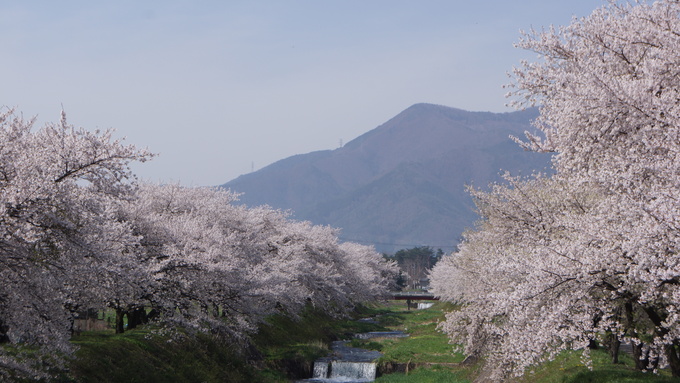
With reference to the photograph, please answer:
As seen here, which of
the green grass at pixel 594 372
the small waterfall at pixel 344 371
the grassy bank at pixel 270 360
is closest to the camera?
the green grass at pixel 594 372

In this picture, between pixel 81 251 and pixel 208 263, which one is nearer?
pixel 81 251

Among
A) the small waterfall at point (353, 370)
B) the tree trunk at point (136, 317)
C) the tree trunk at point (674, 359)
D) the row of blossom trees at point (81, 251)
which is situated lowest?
the small waterfall at point (353, 370)

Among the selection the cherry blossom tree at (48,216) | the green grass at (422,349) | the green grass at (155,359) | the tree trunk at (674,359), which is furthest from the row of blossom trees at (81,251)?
the tree trunk at (674,359)

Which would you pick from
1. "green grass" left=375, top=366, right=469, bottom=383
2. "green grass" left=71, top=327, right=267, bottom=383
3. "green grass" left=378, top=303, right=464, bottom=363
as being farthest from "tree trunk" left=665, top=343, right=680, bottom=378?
"green grass" left=71, top=327, right=267, bottom=383

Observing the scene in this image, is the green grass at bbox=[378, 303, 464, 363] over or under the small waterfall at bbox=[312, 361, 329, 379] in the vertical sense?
over

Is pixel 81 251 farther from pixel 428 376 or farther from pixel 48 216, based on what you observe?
pixel 428 376

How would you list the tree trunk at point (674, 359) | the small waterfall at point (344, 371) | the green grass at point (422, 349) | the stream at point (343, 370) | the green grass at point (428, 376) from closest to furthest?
the tree trunk at point (674, 359) < the green grass at point (428, 376) < the stream at point (343, 370) < the small waterfall at point (344, 371) < the green grass at point (422, 349)

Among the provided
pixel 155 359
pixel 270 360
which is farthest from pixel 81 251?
pixel 270 360

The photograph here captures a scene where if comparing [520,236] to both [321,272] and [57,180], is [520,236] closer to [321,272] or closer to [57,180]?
[57,180]

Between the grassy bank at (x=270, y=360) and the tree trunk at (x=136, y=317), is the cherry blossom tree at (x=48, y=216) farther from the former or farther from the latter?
the tree trunk at (x=136, y=317)

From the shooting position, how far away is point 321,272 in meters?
59.6

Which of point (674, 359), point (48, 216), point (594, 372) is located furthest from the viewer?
point (594, 372)

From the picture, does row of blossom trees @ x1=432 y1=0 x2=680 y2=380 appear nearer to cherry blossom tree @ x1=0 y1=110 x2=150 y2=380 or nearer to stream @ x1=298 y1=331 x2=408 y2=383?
cherry blossom tree @ x1=0 y1=110 x2=150 y2=380

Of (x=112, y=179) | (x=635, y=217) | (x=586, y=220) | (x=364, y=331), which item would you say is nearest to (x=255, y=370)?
(x=112, y=179)
